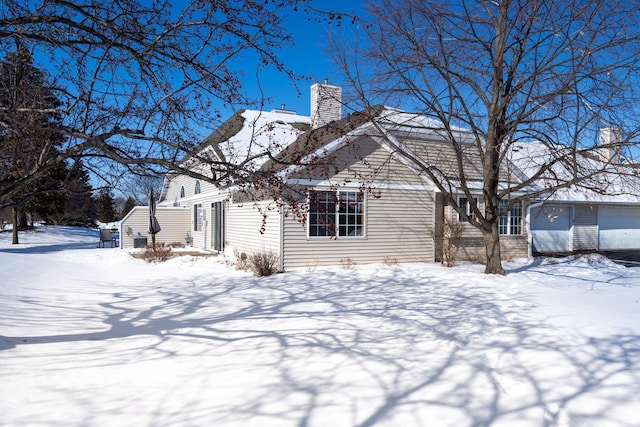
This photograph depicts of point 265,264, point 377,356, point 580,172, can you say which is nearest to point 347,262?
point 265,264

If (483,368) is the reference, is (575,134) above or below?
above

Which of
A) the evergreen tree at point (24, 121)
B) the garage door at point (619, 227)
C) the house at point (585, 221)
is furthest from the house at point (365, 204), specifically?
the garage door at point (619, 227)

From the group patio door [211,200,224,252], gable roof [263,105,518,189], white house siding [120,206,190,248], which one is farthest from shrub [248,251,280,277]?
white house siding [120,206,190,248]

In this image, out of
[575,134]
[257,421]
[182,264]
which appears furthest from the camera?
[182,264]

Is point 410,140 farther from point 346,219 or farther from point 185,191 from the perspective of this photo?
point 185,191

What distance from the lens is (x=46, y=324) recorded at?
21.5ft

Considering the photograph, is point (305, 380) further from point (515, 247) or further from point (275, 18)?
point (515, 247)

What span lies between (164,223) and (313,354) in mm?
17255

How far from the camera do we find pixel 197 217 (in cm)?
2056

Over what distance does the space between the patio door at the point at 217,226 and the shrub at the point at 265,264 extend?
15.9 feet

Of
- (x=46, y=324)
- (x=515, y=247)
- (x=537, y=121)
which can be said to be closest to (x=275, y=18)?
(x=46, y=324)

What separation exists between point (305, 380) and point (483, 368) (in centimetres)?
198

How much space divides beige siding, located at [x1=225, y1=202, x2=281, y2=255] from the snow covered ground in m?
2.52

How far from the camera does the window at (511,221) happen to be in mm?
16344
